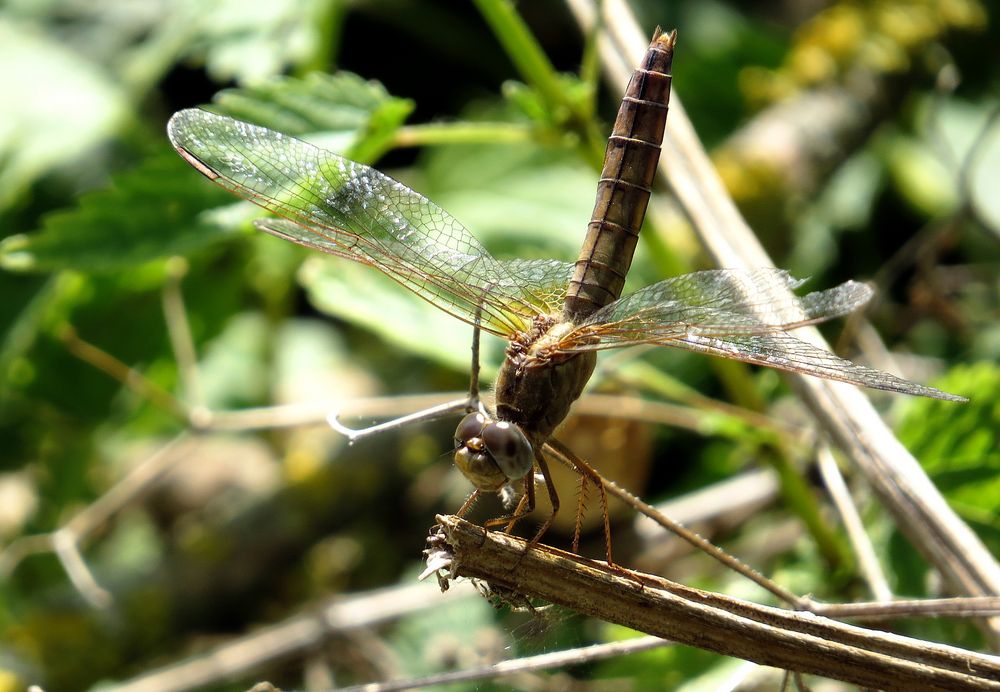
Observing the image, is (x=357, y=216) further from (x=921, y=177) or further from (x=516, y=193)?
(x=921, y=177)

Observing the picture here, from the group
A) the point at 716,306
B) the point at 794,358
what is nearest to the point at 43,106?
the point at 716,306

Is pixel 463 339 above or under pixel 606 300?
above

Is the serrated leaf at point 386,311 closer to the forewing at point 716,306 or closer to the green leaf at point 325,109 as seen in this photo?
the green leaf at point 325,109

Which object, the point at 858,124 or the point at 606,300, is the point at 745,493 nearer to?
the point at 606,300

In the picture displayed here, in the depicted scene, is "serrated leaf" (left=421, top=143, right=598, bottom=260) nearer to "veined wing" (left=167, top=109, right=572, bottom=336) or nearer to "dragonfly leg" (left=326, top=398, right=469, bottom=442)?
"veined wing" (left=167, top=109, right=572, bottom=336)

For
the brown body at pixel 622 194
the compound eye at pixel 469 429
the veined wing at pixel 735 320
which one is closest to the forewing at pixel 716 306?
the veined wing at pixel 735 320

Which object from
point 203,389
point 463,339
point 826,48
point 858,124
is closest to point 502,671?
point 463,339
